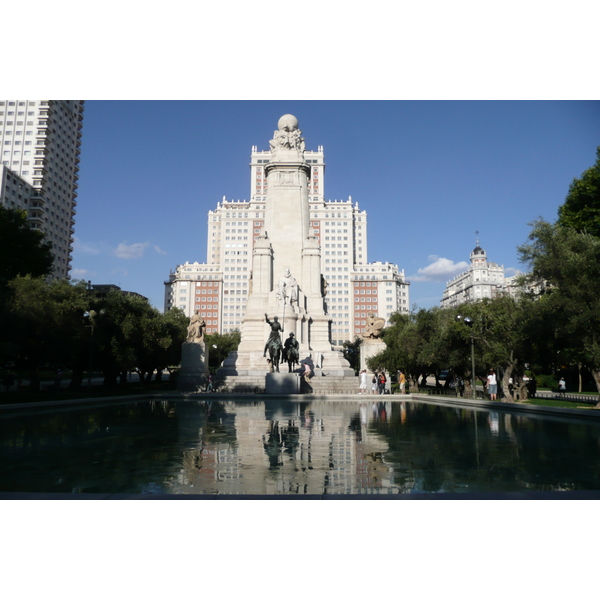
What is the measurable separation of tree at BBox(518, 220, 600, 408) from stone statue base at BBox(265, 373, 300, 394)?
13.7 m

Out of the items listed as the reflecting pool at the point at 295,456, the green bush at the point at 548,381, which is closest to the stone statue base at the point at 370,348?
the green bush at the point at 548,381

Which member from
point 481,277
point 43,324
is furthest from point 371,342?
point 481,277

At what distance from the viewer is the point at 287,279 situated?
3953 cm

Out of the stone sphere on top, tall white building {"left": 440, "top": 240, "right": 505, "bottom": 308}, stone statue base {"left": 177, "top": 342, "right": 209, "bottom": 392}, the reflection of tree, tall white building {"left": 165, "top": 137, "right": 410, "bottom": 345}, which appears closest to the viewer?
the reflection of tree

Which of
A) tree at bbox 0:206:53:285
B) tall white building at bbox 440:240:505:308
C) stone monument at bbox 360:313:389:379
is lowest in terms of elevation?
stone monument at bbox 360:313:389:379

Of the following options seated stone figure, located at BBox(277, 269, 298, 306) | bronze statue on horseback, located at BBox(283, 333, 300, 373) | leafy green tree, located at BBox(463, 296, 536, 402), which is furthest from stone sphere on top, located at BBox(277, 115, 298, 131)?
leafy green tree, located at BBox(463, 296, 536, 402)

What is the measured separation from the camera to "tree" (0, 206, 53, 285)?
3556 centimetres

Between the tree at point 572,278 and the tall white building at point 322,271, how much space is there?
366 feet

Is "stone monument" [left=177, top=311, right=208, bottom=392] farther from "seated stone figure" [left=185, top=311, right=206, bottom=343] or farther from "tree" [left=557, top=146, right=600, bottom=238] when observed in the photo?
"tree" [left=557, top=146, right=600, bottom=238]

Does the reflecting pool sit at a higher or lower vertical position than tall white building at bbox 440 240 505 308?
lower

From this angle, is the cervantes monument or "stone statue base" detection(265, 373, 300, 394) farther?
the cervantes monument

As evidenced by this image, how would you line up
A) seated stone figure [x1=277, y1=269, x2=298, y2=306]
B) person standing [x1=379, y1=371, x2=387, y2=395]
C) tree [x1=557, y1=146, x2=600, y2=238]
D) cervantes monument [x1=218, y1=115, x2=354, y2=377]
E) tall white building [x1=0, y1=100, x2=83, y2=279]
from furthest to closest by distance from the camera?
tall white building [x1=0, y1=100, x2=83, y2=279] < seated stone figure [x1=277, y1=269, x2=298, y2=306] < cervantes monument [x1=218, y1=115, x2=354, y2=377] < person standing [x1=379, y1=371, x2=387, y2=395] < tree [x1=557, y1=146, x2=600, y2=238]

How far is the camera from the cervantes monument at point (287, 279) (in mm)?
37781
